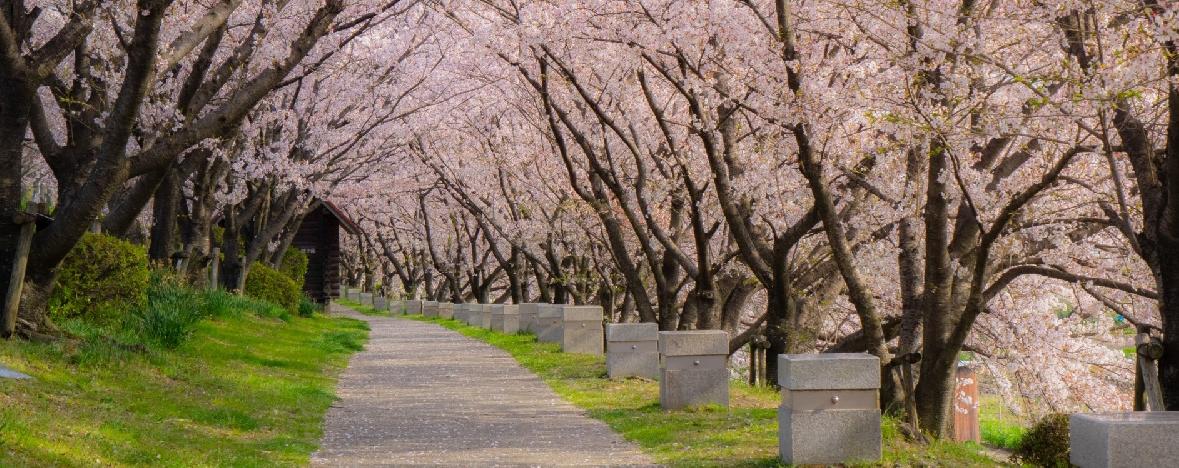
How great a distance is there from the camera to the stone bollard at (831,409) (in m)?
9.09

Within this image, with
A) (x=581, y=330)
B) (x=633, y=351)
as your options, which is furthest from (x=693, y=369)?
(x=581, y=330)

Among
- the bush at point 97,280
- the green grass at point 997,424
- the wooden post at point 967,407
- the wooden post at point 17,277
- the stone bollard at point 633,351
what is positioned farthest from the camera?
the green grass at point 997,424

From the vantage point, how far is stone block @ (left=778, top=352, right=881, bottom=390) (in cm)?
910

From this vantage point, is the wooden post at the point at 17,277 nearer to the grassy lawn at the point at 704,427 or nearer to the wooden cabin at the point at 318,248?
the grassy lawn at the point at 704,427

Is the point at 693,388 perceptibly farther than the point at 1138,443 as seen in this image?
Yes

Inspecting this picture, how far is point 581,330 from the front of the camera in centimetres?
2383

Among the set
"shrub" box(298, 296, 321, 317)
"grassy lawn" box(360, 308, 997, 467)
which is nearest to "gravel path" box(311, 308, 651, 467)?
"grassy lawn" box(360, 308, 997, 467)

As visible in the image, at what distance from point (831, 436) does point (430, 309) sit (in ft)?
143

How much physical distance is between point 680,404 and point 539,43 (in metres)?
6.94

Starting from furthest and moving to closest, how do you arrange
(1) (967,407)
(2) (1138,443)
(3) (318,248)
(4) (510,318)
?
(3) (318,248), (4) (510,318), (1) (967,407), (2) (1138,443)

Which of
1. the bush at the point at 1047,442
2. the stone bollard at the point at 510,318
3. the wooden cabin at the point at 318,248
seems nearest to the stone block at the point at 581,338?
the stone bollard at the point at 510,318

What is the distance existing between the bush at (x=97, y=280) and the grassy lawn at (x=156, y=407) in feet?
3.90

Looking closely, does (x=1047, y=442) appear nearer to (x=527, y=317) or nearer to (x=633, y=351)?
(x=633, y=351)

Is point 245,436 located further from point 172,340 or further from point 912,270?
point 912,270
